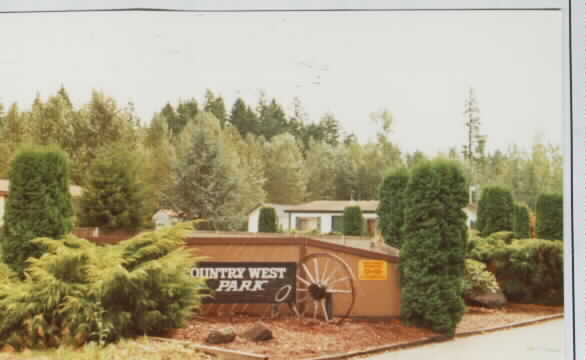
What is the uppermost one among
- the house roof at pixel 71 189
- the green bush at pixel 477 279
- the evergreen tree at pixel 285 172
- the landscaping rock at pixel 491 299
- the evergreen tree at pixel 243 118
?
the evergreen tree at pixel 243 118

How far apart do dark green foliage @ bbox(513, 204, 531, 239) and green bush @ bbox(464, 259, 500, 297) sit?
51 centimetres

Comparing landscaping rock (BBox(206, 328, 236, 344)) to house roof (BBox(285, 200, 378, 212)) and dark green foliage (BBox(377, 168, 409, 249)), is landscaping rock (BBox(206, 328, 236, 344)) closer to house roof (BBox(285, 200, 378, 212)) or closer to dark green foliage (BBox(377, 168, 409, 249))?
house roof (BBox(285, 200, 378, 212))

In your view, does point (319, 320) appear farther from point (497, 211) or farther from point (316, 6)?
point (316, 6)

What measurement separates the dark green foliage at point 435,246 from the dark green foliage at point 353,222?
1.48ft

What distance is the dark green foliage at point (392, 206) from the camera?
4.61 metres

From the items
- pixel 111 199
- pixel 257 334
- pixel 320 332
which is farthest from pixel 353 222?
pixel 111 199

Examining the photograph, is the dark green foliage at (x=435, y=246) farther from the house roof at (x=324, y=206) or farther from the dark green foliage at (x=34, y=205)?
the dark green foliage at (x=34, y=205)

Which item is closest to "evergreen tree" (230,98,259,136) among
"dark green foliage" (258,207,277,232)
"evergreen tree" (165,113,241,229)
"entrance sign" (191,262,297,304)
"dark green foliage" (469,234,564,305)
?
"evergreen tree" (165,113,241,229)

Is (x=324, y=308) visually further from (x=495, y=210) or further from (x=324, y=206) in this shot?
(x=495, y=210)

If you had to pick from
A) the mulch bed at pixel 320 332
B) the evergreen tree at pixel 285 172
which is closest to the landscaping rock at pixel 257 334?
the mulch bed at pixel 320 332

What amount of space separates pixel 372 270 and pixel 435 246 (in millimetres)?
647

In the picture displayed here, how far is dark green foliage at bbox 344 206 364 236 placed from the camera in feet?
15.0

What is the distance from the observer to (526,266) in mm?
4770

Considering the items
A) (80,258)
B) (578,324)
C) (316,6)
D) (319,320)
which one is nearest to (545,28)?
(316,6)
